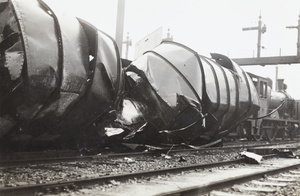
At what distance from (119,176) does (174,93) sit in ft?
13.1

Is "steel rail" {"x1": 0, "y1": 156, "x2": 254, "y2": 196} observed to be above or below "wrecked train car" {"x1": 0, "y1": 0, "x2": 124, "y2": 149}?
below

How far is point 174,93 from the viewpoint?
8.63 meters

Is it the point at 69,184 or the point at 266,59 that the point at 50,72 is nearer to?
the point at 69,184

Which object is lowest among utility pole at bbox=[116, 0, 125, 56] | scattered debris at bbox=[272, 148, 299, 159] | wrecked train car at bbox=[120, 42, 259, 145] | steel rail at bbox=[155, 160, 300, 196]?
scattered debris at bbox=[272, 148, 299, 159]

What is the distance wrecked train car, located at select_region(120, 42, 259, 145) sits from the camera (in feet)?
28.4

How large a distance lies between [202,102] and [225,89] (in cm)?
124

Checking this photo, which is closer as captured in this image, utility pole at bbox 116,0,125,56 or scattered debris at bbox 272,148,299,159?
scattered debris at bbox 272,148,299,159

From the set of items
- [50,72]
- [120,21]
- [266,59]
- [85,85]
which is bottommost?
[85,85]

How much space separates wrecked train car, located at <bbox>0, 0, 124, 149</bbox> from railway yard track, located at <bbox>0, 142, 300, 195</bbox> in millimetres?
740

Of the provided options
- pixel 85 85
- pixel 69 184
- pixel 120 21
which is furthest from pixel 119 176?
pixel 120 21

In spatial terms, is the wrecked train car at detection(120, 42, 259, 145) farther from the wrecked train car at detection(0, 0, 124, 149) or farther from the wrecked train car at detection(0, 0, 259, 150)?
the wrecked train car at detection(0, 0, 124, 149)

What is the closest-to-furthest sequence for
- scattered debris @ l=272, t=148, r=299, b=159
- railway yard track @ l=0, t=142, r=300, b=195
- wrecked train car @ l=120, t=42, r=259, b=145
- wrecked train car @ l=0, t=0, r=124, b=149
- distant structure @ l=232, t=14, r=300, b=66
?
railway yard track @ l=0, t=142, r=300, b=195 → wrecked train car @ l=0, t=0, r=124, b=149 → wrecked train car @ l=120, t=42, r=259, b=145 → scattered debris @ l=272, t=148, r=299, b=159 → distant structure @ l=232, t=14, r=300, b=66

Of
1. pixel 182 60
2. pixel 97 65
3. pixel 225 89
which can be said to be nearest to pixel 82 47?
pixel 97 65

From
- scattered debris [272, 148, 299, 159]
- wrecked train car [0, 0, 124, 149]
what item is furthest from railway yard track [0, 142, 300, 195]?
scattered debris [272, 148, 299, 159]
